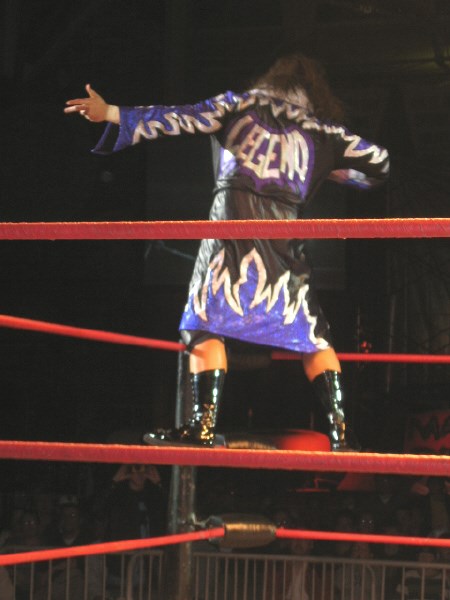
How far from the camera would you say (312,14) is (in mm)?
4699

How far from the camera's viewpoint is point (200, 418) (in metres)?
2.20

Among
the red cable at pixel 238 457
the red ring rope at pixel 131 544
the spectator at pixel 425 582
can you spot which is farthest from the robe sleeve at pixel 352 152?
the spectator at pixel 425 582

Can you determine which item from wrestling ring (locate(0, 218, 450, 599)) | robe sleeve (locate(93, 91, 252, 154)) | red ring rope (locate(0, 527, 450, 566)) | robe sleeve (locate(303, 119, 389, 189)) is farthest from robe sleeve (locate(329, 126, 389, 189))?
wrestling ring (locate(0, 218, 450, 599))

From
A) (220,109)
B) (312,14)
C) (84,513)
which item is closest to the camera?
(220,109)

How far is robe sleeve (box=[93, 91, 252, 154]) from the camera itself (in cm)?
226

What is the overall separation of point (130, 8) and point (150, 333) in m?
2.09

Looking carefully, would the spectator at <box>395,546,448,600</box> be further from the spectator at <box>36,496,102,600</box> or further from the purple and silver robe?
the purple and silver robe

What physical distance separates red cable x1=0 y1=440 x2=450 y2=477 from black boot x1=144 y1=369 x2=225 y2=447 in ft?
2.39

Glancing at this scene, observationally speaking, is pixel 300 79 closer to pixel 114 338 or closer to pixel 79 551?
pixel 114 338

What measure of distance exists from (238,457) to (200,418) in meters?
0.81

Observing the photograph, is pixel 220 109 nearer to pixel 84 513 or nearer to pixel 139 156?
pixel 84 513

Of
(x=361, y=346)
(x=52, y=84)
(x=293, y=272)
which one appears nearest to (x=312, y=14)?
(x=52, y=84)

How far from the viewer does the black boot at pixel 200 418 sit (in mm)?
2137

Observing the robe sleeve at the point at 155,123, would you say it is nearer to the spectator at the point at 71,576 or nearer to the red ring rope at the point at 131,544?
the red ring rope at the point at 131,544
